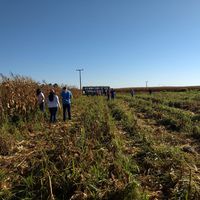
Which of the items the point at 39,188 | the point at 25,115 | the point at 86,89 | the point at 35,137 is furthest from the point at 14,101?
the point at 86,89

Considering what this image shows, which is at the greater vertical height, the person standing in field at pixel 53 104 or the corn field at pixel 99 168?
the person standing in field at pixel 53 104

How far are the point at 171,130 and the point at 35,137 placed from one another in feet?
17.1

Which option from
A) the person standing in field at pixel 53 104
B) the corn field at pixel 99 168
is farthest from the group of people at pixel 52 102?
the corn field at pixel 99 168

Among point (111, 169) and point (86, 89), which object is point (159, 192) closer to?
point (111, 169)

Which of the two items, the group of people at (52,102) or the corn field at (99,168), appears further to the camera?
the group of people at (52,102)

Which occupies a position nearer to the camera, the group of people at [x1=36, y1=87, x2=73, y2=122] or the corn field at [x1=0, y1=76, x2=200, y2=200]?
the corn field at [x1=0, y1=76, x2=200, y2=200]

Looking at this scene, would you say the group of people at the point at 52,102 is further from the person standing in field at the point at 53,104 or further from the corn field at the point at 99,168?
the corn field at the point at 99,168

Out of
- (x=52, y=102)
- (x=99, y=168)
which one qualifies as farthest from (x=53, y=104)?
(x=99, y=168)

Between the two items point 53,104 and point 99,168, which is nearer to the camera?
point 99,168

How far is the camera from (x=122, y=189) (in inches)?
233

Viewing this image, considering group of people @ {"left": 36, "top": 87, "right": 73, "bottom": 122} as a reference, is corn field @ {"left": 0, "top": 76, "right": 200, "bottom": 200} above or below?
below

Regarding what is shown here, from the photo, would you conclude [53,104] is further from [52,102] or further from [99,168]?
[99,168]

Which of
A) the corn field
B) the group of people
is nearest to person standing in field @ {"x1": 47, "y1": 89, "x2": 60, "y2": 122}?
the group of people

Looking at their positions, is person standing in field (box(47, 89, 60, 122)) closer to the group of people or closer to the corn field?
the group of people
